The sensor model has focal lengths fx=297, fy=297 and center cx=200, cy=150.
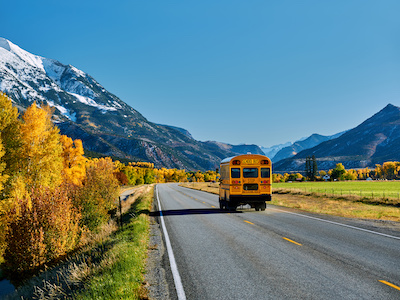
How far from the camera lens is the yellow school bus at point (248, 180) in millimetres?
18719

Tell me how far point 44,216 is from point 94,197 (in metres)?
12.2

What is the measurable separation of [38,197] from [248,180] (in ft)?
39.4

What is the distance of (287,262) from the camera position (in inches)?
298

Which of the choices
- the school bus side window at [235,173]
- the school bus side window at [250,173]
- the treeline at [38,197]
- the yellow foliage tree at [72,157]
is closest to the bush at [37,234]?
the treeline at [38,197]

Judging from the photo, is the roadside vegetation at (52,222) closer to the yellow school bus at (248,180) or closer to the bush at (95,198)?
the bush at (95,198)

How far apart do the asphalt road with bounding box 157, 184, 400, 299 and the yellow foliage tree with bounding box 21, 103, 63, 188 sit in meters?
22.7

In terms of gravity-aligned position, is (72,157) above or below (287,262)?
above

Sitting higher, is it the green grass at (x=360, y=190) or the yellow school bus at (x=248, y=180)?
the yellow school bus at (x=248, y=180)

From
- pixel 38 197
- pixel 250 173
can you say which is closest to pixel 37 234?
pixel 38 197

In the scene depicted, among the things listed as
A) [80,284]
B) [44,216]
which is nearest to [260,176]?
[44,216]

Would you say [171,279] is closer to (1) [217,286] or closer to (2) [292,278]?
(1) [217,286]

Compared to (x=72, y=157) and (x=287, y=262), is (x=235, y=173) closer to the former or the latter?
(x=287, y=262)

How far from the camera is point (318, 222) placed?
1463 centimetres

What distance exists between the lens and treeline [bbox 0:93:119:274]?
14469 millimetres
